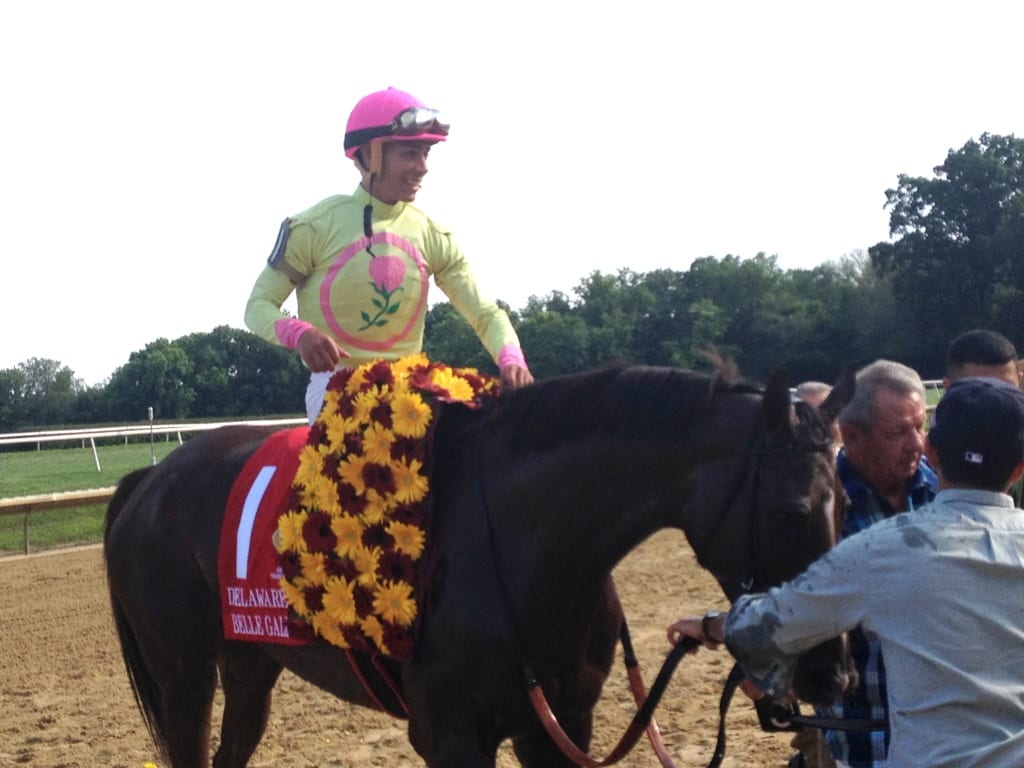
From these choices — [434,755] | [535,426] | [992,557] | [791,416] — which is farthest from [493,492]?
[992,557]

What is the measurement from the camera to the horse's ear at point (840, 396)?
2574mm

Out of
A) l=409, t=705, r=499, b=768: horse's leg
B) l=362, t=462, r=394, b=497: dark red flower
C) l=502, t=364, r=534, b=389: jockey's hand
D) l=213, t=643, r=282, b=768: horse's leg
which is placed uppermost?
l=502, t=364, r=534, b=389: jockey's hand

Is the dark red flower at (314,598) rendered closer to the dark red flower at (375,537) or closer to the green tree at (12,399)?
the dark red flower at (375,537)

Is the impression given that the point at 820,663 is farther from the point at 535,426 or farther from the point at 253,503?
the point at 253,503

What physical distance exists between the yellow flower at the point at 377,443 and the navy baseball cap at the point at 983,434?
1656 millimetres

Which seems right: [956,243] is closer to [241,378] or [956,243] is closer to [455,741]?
[241,378]

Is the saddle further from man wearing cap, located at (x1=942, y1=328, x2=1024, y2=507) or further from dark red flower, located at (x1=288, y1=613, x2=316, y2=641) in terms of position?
man wearing cap, located at (x1=942, y1=328, x2=1024, y2=507)

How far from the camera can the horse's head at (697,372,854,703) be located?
2.30 m

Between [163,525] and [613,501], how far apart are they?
2015 millimetres

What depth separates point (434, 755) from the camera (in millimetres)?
2961

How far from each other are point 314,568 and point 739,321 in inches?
1622

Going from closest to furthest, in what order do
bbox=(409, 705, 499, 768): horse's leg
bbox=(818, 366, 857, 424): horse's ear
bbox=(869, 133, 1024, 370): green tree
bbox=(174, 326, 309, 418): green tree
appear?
bbox=(818, 366, 857, 424): horse's ear < bbox=(409, 705, 499, 768): horse's leg < bbox=(174, 326, 309, 418): green tree < bbox=(869, 133, 1024, 370): green tree

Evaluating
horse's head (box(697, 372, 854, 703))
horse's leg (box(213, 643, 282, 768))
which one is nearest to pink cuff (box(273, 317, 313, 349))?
horse's leg (box(213, 643, 282, 768))

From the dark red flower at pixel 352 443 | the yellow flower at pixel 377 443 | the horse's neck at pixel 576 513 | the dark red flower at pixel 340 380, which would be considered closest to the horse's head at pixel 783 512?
the horse's neck at pixel 576 513
